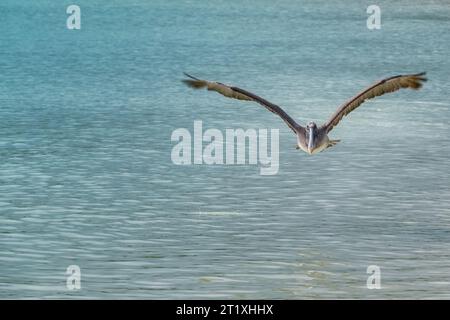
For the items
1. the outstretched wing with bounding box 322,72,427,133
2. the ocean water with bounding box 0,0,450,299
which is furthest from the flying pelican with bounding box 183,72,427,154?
the ocean water with bounding box 0,0,450,299

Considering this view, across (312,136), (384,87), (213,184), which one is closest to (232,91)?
(312,136)

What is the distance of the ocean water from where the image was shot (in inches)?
972

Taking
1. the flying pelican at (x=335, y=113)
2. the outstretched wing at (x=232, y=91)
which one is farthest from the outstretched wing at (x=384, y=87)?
the outstretched wing at (x=232, y=91)

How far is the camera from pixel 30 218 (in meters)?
27.8

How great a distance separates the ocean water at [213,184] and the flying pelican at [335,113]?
184 centimetres

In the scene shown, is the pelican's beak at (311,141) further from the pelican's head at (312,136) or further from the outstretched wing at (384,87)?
the outstretched wing at (384,87)

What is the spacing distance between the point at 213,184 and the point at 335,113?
7.35m

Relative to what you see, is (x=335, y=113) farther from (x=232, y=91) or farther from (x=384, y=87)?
(x=232, y=91)

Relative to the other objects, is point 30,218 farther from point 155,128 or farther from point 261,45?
point 261,45

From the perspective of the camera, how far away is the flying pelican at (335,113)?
23.0 m

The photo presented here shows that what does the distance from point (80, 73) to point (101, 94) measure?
5.25m

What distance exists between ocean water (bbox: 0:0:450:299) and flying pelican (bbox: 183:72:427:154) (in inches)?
72.5

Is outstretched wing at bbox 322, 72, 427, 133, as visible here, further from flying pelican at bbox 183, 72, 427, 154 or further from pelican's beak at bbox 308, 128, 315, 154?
pelican's beak at bbox 308, 128, 315, 154

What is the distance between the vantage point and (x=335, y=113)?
23734 mm
